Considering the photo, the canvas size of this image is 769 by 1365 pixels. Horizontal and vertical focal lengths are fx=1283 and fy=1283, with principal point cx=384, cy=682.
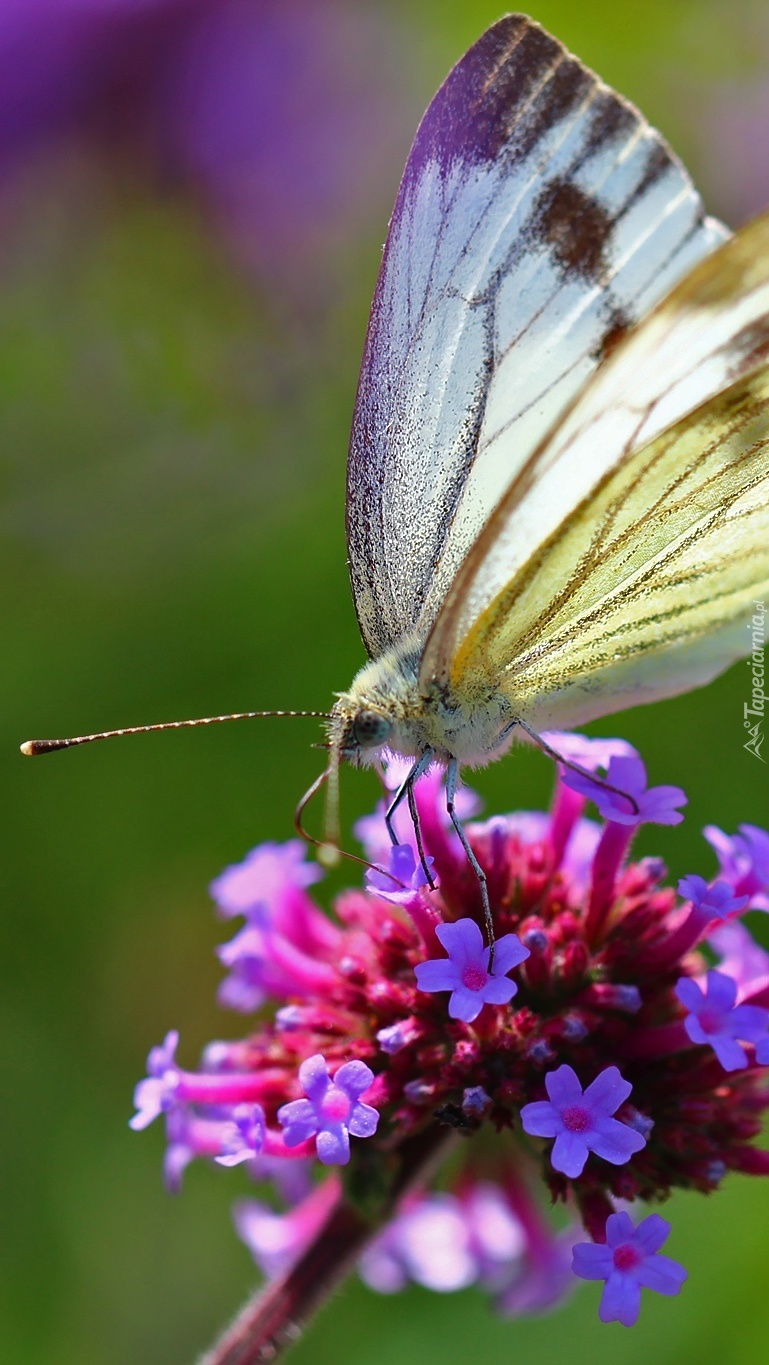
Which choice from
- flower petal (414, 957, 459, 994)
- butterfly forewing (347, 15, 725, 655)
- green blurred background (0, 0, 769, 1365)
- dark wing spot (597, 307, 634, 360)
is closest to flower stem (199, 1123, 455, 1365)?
flower petal (414, 957, 459, 994)

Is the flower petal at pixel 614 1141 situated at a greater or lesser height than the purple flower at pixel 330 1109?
lesser

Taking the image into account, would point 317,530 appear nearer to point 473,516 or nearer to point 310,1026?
point 473,516

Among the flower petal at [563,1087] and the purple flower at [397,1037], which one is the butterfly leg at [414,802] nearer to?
the purple flower at [397,1037]

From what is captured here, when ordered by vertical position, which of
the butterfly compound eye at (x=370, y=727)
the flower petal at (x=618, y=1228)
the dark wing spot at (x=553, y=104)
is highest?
the dark wing spot at (x=553, y=104)

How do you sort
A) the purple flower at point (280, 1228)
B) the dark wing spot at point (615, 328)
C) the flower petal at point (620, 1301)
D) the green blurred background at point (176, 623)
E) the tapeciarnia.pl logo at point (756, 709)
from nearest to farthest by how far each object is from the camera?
the flower petal at point (620, 1301), the dark wing spot at point (615, 328), the purple flower at point (280, 1228), the green blurred background at point (176, 623), the tapeciarnia.pl logo at point (756, 709)

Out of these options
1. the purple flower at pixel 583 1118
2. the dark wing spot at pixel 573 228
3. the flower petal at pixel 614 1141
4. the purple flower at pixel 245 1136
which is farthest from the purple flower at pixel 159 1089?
the dark wing spot at pixel 573 228

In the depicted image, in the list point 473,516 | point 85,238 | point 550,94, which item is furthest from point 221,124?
point 473,516

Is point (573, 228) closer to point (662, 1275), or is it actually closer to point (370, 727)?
point (370, 727)

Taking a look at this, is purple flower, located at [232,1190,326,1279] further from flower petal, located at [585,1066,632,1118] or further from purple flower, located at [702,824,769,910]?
purple flower, located at [702,824,769,910]
